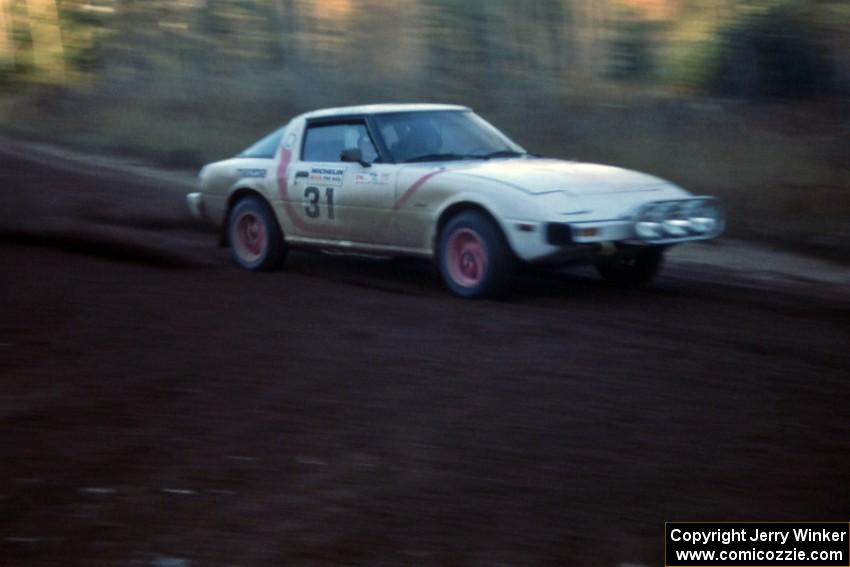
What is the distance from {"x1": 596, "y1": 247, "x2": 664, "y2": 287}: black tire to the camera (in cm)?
951

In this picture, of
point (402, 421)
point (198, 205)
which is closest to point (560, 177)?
point (402, 421)

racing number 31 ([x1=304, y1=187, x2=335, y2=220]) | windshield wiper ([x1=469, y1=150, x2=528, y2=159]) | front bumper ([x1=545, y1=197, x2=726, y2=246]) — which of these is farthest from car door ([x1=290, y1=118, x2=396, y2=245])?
front bumper ([x1=545, y1=197, x2=726, y2=246])

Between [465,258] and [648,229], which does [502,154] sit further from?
[648,229]

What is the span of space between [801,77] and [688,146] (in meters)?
2.88

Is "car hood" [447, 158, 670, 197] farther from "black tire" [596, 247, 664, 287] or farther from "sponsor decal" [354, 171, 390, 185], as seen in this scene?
"black tire" [596, 247, 664, 287]

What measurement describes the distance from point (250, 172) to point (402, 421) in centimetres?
566

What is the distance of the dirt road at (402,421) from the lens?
445 centimetres

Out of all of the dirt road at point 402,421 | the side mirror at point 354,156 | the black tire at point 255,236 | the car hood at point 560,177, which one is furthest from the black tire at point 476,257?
the black tire at point 255,236

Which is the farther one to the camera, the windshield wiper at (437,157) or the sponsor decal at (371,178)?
the windshield wiper at (437,157)

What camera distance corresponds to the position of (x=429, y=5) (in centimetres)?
2394

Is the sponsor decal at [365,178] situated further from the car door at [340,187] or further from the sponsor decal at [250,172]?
the sponsor decal at [250,172]

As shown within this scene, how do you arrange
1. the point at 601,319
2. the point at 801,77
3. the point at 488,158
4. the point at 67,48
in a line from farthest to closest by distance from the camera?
the point at 67,48
the point at 801,77
the point at 488,158
the point at 601,319

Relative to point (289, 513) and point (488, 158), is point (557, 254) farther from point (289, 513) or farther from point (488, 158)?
point (289, 513)

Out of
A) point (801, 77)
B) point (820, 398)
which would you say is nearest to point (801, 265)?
point (820, 398)
